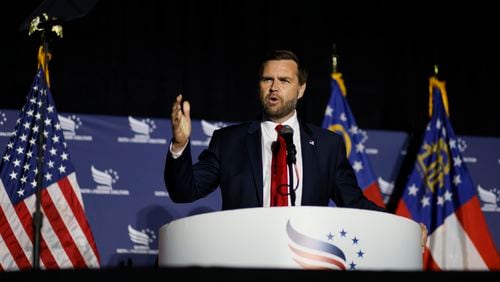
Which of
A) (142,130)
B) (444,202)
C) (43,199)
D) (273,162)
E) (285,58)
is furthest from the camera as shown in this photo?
(444,202)

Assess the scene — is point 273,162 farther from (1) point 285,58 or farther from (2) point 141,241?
(2) point 141,241

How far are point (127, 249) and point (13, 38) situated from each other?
1.54 m

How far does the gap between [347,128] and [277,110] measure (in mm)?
1846

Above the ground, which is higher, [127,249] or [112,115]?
[112,115]

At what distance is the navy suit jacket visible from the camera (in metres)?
2.96

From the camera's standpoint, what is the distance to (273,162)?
9.64ft

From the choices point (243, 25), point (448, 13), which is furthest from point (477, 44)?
point (243, 25)

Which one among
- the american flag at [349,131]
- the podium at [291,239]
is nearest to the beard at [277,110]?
the podium at [291,239]

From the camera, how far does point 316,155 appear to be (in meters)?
3.14

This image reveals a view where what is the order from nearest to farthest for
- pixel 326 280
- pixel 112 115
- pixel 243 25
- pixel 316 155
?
pixel 326 280
pixel 316 155
pixel 112 115
pixel 243 25

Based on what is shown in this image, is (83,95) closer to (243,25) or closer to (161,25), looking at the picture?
(161,25)

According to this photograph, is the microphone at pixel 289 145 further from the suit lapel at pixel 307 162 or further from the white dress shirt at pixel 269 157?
the suit lapel at pixel 307 162

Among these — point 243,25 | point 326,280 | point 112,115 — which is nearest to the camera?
point 326,280

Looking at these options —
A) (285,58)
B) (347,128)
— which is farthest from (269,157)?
(347,128)
